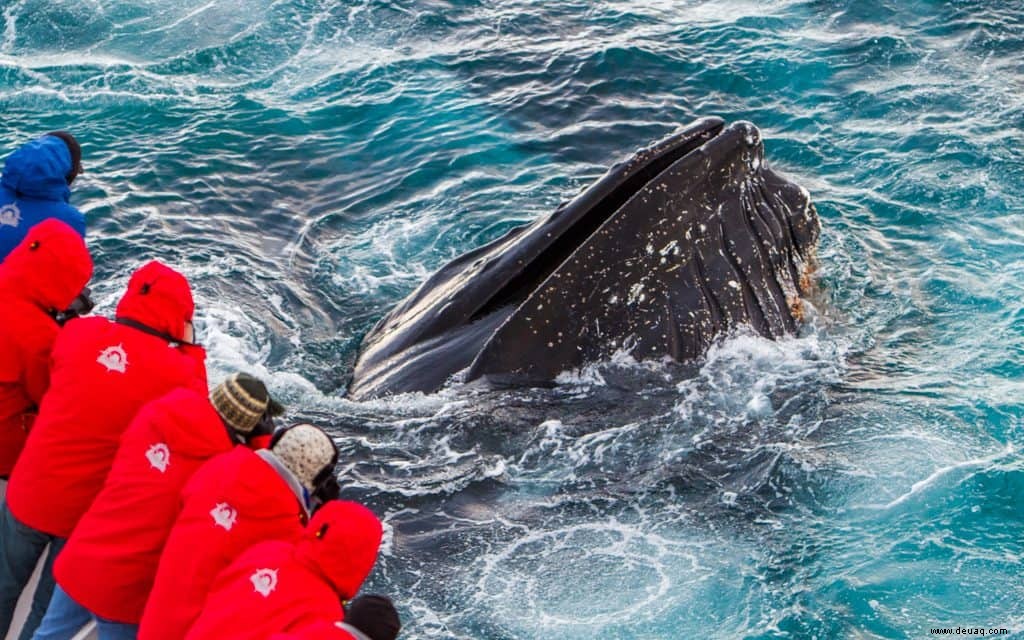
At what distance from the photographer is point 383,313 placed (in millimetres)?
10594

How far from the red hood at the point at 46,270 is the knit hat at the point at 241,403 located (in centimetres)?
126

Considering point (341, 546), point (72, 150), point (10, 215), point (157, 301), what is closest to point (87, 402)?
point (157, 301)

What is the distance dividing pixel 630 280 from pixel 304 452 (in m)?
3.45

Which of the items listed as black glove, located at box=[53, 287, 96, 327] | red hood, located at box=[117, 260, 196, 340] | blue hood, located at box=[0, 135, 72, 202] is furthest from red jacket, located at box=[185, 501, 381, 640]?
blue hood, located at box=[0, 135, 72, 202]

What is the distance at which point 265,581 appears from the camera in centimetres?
433

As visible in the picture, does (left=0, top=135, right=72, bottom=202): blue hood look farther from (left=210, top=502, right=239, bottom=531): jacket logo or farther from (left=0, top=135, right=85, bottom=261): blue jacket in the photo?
(left=210, top=502, right=239, bottom=531): jacket logo

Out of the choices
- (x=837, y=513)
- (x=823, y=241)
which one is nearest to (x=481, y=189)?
(x=823, y=241)

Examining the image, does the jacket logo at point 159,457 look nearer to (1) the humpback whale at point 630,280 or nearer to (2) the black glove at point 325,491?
(2) the black glove at point 325,491

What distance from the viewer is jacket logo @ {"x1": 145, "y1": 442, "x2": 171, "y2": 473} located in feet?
16.6

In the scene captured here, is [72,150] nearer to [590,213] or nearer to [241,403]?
[241,403]

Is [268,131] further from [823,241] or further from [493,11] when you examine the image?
[823,241]

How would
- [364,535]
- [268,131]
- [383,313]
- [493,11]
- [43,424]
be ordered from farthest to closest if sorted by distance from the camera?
[493,11] < [268,131] < [383,313] < [43,424] < [364,535]

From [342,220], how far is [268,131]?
95.5 inches

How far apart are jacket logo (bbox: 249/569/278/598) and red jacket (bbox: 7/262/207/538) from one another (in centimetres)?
152
